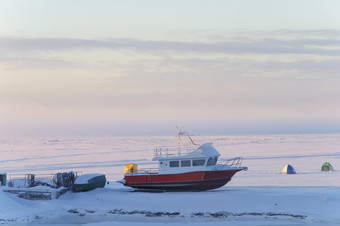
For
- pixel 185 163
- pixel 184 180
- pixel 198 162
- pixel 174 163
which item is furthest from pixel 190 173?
pixel 174 163

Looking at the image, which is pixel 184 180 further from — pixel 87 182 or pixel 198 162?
pixel 87 182

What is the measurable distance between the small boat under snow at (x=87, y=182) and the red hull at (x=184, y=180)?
99.9 inches

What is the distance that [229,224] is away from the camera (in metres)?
32.2

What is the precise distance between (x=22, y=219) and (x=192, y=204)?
1091cm

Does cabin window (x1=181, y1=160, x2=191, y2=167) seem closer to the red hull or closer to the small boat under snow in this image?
the red hull

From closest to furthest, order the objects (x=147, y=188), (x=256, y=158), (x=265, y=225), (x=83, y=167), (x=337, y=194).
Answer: (x=265, y=225), (x=337, y=194), (x=147, y=188), (x=83, y=167), (x=256, y=158)

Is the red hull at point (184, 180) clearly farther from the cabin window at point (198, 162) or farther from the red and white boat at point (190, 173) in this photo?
the cabin window at point (198, 162)

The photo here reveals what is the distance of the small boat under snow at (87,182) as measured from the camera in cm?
4081

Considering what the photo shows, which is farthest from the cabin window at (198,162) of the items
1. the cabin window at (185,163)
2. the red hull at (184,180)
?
the red hull at (184,180)

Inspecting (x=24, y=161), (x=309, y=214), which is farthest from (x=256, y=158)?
(x=309, y=214)

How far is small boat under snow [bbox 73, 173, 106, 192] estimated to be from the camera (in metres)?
40.8

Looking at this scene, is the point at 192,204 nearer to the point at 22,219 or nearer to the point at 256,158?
the point at 22,219


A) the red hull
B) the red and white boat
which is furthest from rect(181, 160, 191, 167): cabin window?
the red hull

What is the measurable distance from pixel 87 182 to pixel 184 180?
23.7 ft
